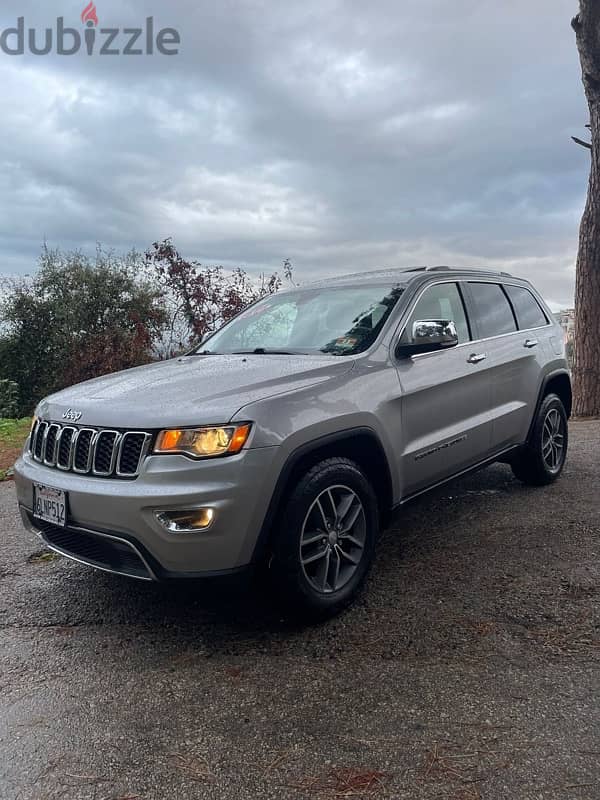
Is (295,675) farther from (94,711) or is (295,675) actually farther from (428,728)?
(94,711)

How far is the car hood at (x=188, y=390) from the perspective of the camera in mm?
2785

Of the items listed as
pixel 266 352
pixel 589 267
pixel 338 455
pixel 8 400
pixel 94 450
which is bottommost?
pixel 8 400

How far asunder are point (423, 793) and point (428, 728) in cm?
32

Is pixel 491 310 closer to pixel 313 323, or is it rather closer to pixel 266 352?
pixel 313 323

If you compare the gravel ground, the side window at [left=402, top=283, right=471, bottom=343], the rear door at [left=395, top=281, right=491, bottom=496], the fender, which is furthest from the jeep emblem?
the fender

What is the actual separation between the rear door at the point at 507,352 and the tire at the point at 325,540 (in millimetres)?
1691

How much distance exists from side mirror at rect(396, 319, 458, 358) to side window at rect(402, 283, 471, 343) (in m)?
0.14

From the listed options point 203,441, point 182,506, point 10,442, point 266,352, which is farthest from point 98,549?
point 10,442

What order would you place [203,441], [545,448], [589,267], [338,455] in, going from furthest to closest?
[589,267] → [545,448] → [338,455] → [203,441]

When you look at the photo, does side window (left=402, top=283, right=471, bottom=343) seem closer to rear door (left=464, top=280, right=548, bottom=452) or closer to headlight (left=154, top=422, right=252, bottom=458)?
rear door (left=464, top=280, right=548, bottom=452)

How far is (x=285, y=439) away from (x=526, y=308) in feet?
11.0

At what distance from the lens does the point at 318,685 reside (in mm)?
2568

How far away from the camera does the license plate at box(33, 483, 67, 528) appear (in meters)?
2.93

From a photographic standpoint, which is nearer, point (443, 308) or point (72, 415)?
point (72, 415)
